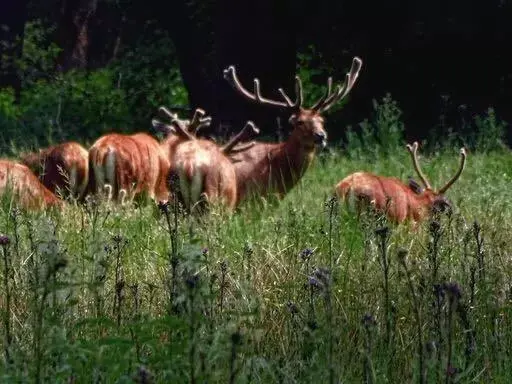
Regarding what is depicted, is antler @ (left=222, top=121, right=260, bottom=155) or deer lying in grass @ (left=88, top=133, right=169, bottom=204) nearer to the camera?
deer lying in grass @ (left=88, top=133, right=169, bottom=204)

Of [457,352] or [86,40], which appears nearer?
[457,352]

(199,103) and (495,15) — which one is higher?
(495,15)

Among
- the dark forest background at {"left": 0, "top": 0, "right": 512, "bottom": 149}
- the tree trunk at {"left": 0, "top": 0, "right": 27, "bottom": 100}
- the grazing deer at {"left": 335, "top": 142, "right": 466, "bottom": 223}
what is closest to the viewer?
the grazing deer at {"left": 335, "top": 142, "right": 466, "bottom": 223}

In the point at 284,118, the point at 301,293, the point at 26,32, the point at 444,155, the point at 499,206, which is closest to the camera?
the point at 301,293

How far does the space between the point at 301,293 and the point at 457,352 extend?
98 cm

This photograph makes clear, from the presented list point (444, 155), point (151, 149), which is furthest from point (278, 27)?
point (151, 149)

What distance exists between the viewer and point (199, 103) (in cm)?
2072

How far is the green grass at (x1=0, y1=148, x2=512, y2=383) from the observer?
13.8 ft

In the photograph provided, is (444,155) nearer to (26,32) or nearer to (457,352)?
(457,352)

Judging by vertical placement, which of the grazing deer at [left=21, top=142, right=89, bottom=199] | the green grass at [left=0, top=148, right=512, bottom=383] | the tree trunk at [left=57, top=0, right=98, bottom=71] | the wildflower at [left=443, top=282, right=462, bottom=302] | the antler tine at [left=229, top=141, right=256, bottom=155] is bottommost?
the tree trunk at [left=57, top=0, right=98, bottom=71]

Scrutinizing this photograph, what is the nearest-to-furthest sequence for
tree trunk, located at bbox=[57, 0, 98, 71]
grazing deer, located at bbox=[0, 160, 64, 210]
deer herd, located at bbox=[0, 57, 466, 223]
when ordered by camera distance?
1. grazing deer, located at bbox=[0, 160, 64, 210]
2. deer herd, located at bbox=[0, 57, 466, 223]
3. tree trunk, located at bbox=[57, 0, 98, 71]

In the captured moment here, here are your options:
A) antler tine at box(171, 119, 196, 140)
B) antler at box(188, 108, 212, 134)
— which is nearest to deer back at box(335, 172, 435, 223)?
antler tine at box(171, 119, 196, 140)

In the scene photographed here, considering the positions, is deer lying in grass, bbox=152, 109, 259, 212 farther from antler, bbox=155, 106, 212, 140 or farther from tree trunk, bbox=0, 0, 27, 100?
tree trunk, bbox=0, 0, 27, 100

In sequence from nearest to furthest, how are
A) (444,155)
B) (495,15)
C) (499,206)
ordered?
(499,206), (444,155), (495,15)
